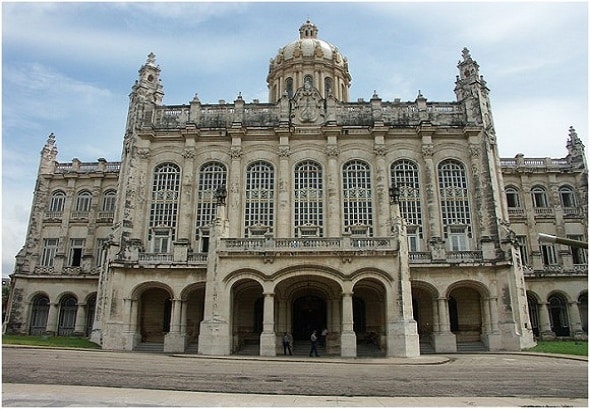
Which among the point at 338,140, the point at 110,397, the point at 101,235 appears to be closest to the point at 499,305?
the point at 338,140

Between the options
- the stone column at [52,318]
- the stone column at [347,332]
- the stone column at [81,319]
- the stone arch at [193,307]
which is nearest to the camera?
the stone column at [347,332]

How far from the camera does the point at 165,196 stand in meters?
36.5

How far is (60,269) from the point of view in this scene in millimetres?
41375

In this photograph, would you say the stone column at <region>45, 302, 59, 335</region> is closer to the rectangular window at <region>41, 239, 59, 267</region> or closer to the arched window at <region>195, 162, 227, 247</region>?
the rectangular window at <region>41, 239, 59, 267</region>

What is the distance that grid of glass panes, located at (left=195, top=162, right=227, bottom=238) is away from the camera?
1403 inches

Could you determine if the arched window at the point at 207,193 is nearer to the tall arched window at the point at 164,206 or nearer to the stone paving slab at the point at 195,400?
the tall arched window at the point at 164,206

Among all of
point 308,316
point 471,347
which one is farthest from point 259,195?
point 471,347

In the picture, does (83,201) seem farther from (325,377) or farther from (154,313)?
(325,377)

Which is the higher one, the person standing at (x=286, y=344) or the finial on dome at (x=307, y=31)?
the finial on dome at (x=307, y=31)

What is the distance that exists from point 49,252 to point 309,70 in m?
30.8

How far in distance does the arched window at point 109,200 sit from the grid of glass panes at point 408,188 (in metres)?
26.5

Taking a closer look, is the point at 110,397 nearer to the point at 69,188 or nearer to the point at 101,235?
the point at 101,235

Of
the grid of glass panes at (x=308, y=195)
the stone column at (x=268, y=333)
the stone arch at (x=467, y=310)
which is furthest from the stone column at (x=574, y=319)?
the stone column at (x=268, y=333)

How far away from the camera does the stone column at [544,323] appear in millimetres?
38344
